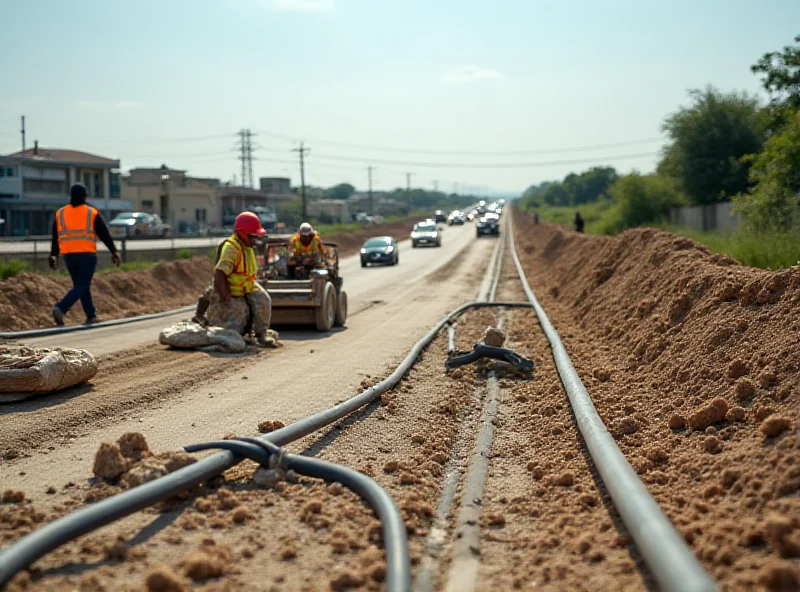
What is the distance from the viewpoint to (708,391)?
755cm

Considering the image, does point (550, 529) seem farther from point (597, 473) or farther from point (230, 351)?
point (230, 351)

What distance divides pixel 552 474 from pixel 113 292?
16066 mm

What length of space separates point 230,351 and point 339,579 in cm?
797

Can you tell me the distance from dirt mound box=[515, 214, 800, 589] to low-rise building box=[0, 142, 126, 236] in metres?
48.1

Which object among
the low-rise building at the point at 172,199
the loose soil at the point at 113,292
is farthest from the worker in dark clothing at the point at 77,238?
the low-rise building at the point at 172,199

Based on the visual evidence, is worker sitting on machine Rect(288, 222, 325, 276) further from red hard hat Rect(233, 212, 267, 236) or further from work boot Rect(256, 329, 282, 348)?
red hard hat Rect(233, 212, 267, 236)

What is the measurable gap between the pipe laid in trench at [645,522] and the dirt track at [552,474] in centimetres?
21

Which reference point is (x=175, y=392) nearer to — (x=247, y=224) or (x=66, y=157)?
(x=247, y=224)

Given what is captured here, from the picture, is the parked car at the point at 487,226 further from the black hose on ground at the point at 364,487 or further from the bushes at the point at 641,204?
the black hose on ground at the point at 364,487

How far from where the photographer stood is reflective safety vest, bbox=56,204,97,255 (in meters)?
13.7

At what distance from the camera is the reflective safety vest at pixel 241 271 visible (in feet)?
40.0

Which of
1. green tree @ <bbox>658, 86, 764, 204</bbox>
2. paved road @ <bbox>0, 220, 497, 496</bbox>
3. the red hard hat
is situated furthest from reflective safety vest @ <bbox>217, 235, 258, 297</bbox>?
green tree @ <bbox>658, 86, 764, 204</bbox>

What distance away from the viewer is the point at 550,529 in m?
5.18

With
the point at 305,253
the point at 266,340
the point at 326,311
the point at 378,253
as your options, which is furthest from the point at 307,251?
the point at 378,253
